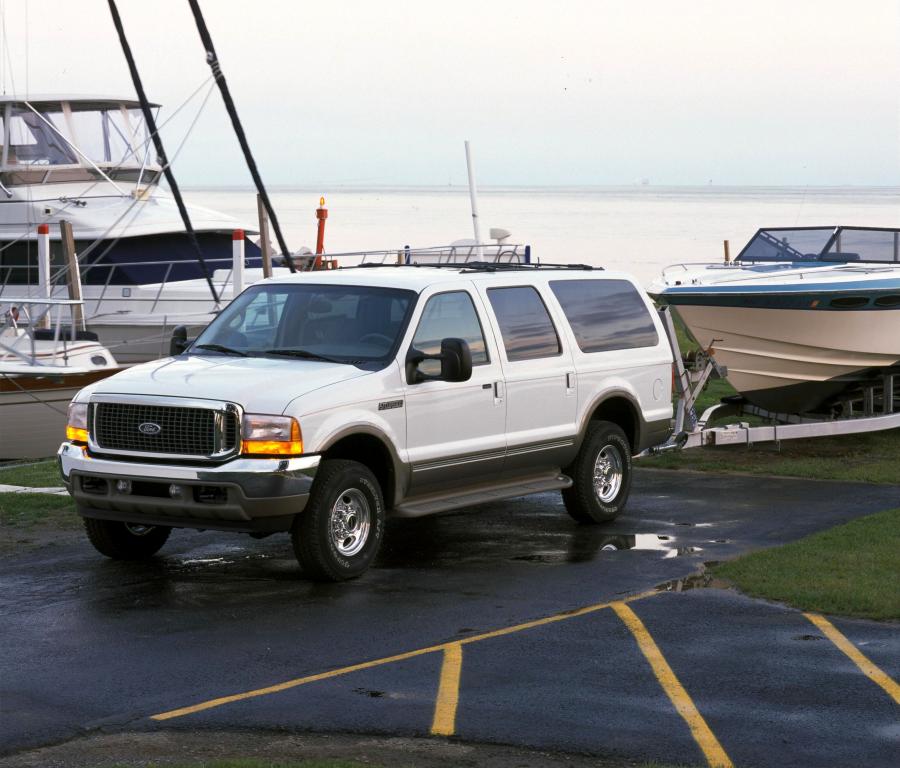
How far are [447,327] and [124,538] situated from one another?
8.97 ft

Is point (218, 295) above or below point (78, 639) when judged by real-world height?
above

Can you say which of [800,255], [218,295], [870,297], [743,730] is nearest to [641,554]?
[743,730]

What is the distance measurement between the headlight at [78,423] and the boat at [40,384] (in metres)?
9.09

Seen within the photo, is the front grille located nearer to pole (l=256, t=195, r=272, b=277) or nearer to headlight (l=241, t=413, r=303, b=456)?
headlight (l=241, t=413, r=303, b=456)

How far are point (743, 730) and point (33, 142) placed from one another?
22973 millimetres

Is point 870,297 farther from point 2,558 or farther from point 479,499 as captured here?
point 2,558

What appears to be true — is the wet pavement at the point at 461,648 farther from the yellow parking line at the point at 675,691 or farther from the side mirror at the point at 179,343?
the side mirror at the point at 179,343

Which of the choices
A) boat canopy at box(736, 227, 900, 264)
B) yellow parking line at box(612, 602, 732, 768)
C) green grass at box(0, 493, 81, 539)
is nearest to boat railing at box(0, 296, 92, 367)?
green grass at box(0, 493, 81, 539)

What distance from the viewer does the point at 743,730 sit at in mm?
7004

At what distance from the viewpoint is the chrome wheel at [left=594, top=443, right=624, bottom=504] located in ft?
41.3

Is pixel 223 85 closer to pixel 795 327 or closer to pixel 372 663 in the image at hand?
pixel 795 327

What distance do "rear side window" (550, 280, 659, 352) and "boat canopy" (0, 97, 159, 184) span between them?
52.8ft

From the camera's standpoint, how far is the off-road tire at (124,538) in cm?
1086

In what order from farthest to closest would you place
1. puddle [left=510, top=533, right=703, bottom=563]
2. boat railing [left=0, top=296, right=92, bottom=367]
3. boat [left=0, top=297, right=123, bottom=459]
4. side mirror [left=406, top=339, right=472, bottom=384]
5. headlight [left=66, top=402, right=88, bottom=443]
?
boat railing [left=0, top=296, right=92, bottom=367]
boat [left=0, top=297, right=123, bottom=459]
puddle [left=510, top=533, right=703, bottom=563]
side mirror [left=406, top=339, right=472, bottom=384]
headlight [left=66, top=402, right=88, bottom=443]
